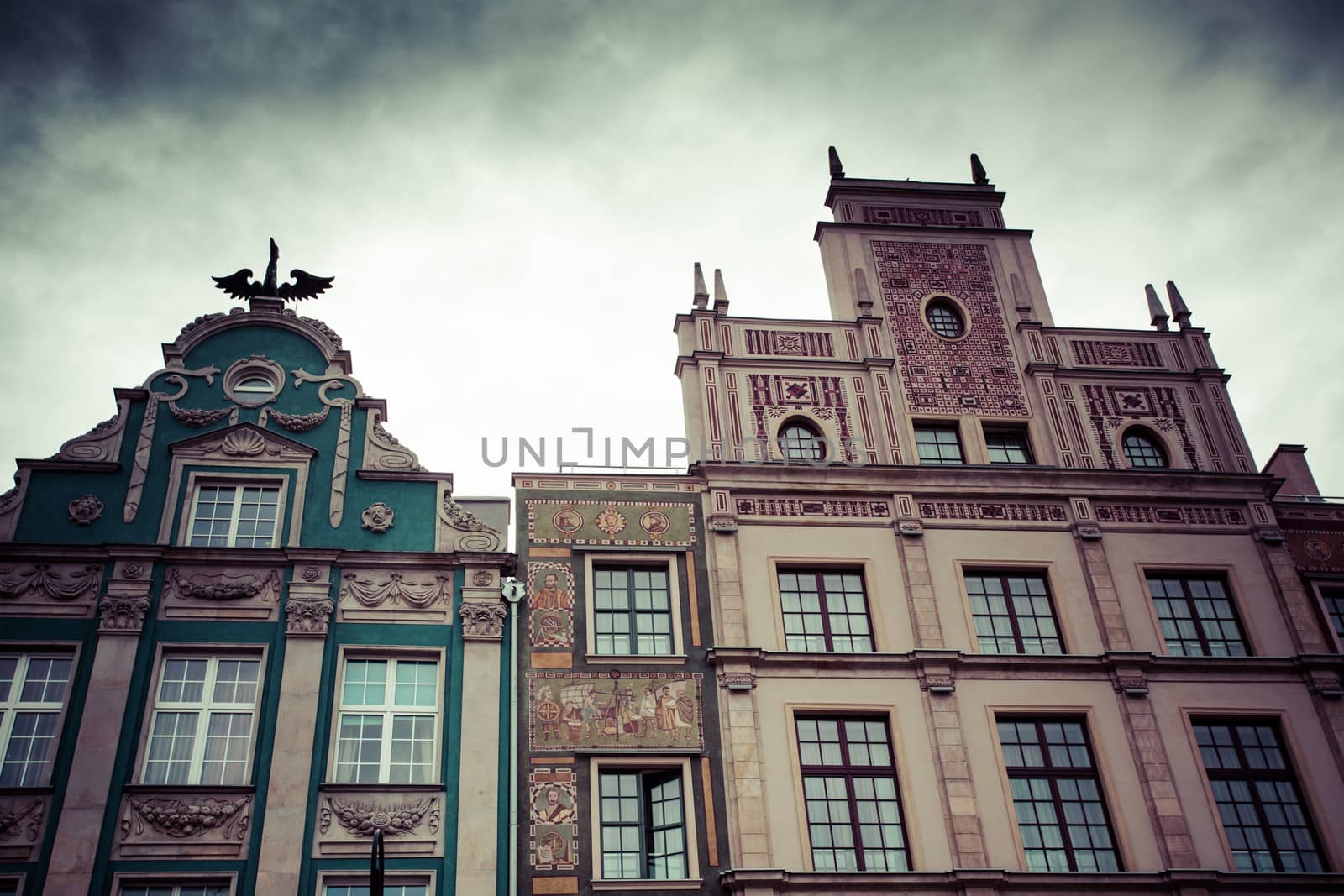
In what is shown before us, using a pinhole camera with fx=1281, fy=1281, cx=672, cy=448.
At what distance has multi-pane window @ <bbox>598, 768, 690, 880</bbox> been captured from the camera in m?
22.0

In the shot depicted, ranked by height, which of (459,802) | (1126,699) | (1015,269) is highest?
(1015,269)

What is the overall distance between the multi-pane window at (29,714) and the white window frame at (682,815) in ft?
30.1

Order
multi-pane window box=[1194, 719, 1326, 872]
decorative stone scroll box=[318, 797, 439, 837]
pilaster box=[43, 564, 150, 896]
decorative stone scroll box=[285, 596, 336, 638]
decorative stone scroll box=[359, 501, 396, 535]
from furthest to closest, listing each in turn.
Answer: decorative stone scroll box=[359, 501, 396, 535]
multi-pane window box=[1194, 719, 1326, 872]
decorative stone scroll box=[285, 596, 336, 638]
decorative stone scroll box=[318, 797, 439, 837]
pilaster box=[43, 564, 150, 896]

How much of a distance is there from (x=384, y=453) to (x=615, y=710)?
23.4 ft

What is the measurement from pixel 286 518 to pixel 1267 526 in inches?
802

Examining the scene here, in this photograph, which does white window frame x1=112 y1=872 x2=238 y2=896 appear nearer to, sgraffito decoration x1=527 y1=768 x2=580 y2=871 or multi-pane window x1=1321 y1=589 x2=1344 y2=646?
sgraffito decoration x1=527 y1=768 x2=580 y2=871

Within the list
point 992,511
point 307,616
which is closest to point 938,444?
point 992,511

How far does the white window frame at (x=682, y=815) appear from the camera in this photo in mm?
21516

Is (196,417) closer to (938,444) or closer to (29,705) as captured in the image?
(29,705)

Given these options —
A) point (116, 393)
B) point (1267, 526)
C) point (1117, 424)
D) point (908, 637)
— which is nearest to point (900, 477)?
point (908, 637)

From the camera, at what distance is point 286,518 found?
80.7 feet

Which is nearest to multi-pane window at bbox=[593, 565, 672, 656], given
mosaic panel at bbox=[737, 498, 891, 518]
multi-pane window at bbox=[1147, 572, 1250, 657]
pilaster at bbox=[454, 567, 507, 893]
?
pilaster at bbox=[454, 567, 507, 893]

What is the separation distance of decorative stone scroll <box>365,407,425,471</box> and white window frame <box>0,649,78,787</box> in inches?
A: 257

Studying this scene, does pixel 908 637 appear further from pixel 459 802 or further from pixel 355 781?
pixel 355 781
